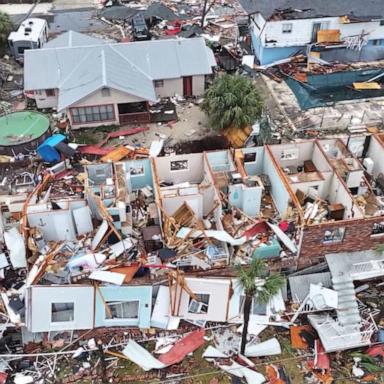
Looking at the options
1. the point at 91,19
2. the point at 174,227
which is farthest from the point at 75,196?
the point at 91,19

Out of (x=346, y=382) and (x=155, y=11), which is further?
(x=155, y=11)

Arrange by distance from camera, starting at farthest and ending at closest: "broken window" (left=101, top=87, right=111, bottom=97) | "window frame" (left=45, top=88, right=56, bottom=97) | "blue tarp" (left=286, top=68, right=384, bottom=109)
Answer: "blue tarp" (left=286, top=68, right=384, bottom=109) → "window frame" (left=45, top=88, right=56, bottom=97) → "broken window" (left=101, top=87, right=111, bottom=97)

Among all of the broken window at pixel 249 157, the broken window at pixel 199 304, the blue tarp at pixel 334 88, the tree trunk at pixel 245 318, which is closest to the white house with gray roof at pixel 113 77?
the blue tarp at pixel 334 88

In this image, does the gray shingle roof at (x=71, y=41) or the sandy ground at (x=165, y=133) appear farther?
the gray shingle roof at (x=71, y=41)

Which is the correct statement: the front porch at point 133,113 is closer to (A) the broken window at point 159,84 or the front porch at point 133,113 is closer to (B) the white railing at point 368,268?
(A) the broken window at point 159,84

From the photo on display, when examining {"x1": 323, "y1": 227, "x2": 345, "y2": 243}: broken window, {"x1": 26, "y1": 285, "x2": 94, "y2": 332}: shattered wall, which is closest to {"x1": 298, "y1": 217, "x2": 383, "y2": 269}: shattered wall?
{"x1": 323, "y1": 227, "x2": 345, "y2": 243}: broken window

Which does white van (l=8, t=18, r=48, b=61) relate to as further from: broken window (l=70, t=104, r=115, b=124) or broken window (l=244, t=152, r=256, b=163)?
broken window (l=244, t=152, r=256, b=163)

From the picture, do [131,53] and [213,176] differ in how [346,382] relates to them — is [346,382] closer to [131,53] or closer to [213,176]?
[213,176]
